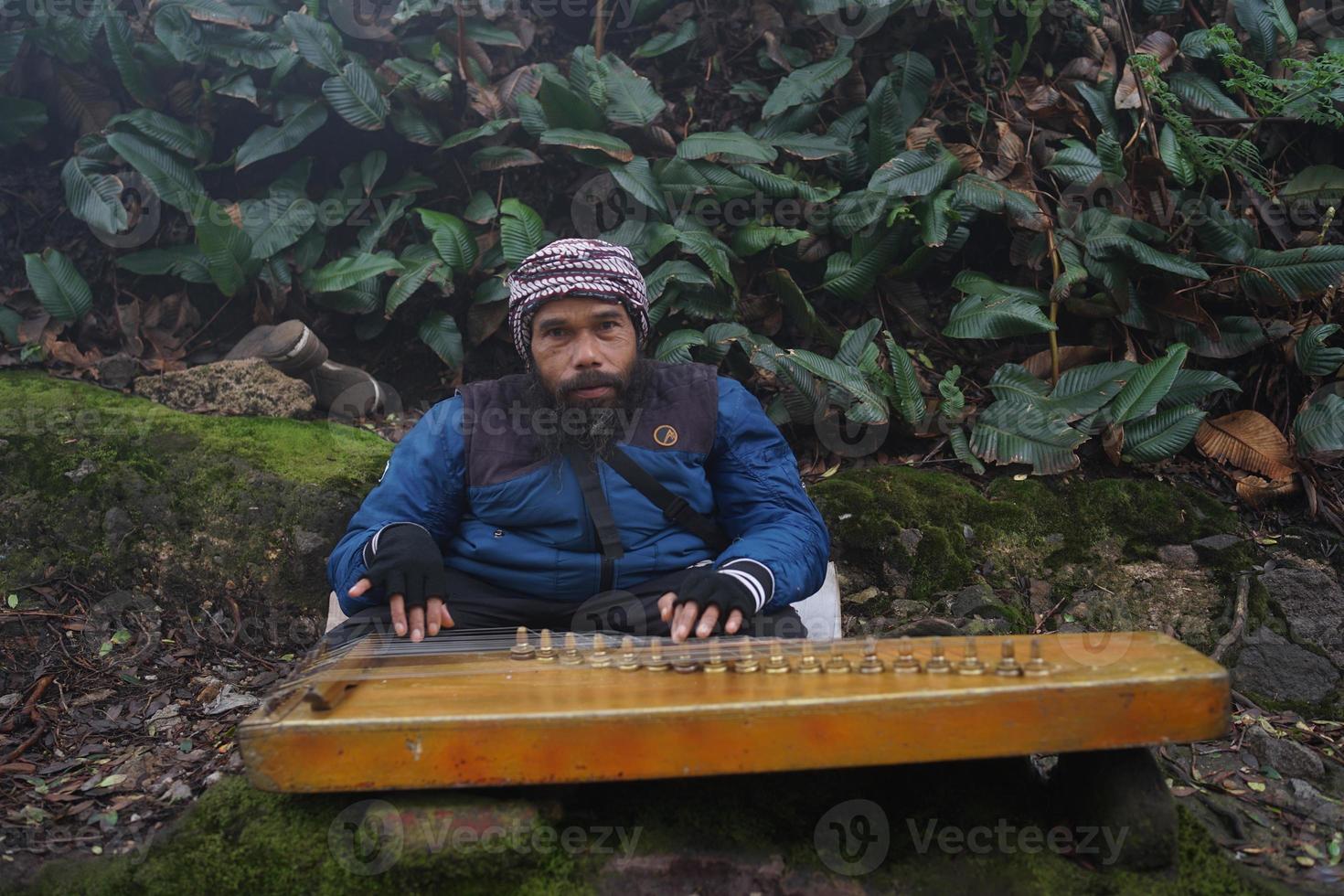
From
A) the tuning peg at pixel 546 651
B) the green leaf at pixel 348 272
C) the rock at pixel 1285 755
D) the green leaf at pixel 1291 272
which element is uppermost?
the green leaf at pixel 348 272

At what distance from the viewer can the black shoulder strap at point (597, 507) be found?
3.39 m

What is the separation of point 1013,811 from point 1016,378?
277 cm

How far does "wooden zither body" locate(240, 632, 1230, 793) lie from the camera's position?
211 centimetres

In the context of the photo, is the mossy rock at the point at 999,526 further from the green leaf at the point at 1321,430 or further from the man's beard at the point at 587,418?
the man's beard at the point at 587,418

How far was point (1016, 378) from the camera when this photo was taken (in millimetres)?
4902

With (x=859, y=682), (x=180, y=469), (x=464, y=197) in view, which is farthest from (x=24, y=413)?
(x=859, y=682)

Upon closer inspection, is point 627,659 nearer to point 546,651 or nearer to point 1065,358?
point 546,651

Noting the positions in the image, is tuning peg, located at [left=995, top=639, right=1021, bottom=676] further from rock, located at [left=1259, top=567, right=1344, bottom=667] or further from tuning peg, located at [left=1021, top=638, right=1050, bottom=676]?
rock, located at [left=1259, top=567, right=1344, bottom=667]

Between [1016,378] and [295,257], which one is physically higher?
[295,257]

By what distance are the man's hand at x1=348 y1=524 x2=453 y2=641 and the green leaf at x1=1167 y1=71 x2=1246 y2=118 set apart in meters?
4.72

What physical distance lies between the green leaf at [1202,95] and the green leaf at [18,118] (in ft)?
20.5

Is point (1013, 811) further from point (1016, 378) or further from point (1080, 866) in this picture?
point (1016, 378)

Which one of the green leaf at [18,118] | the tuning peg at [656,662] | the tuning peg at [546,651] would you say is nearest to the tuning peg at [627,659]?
the tuning peg at [656,662]

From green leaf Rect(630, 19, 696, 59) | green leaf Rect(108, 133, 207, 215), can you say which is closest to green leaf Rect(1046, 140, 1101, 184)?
green leaf Rect(630, 19, 696, 59)
